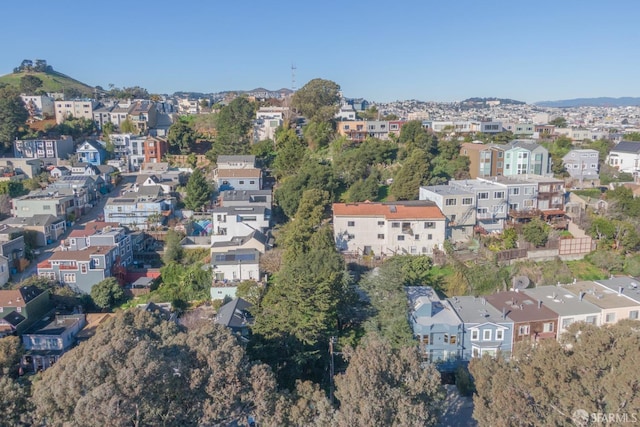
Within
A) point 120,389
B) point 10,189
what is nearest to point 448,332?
point 120,389

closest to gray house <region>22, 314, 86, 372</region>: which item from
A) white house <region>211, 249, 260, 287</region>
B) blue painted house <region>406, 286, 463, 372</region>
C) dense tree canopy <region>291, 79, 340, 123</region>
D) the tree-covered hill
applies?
white house <region>211, 249, 260, 287</region>

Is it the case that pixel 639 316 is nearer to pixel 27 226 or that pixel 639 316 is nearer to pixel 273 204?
pixel 273 204

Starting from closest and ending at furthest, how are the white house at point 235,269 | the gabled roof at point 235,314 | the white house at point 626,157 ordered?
the gabled roof at point 235,314
the white house at point 235,269
the white house at point 626,157

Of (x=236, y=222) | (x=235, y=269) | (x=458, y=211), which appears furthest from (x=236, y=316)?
Answer: (x=458, y=211)

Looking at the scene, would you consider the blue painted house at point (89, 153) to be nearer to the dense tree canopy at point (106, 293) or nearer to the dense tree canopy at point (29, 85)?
the dense tree canopy at point (106, 293)

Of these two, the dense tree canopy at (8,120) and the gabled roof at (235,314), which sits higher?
the dense tree canopy at (8,120)

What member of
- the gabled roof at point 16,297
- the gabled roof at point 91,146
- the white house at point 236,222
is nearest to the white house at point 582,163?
the white house at point 236,222

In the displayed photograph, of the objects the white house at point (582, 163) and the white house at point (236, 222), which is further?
the white house at point (582, 163)

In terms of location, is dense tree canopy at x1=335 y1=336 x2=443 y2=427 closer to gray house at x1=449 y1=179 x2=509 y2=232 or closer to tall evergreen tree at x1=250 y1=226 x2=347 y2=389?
tall evergreen tree at x1=250 y1=226 x2=347 y2=389
